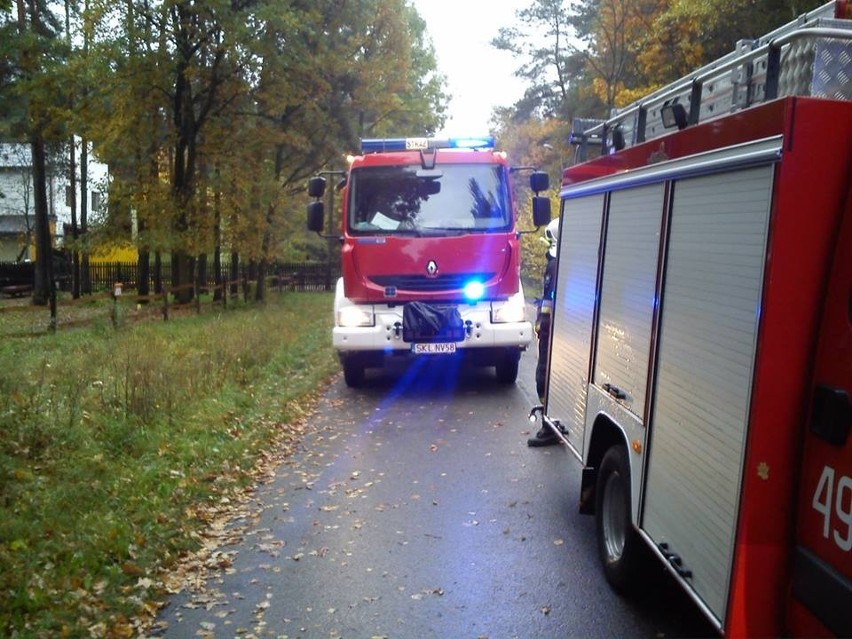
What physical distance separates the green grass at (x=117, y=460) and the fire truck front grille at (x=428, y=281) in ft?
6.42

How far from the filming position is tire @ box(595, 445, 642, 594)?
14.4ft

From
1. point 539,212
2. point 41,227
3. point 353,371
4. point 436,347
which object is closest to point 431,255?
point 436,347

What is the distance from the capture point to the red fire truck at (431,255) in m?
10.5

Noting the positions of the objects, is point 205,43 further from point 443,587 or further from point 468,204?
point 443,587

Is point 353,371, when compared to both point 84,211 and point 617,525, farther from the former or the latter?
point 84,211

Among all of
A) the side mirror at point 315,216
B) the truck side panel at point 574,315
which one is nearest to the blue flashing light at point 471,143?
the side mirror at point 315,216

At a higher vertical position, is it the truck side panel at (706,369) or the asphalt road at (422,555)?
the truck side panel at (706,369)

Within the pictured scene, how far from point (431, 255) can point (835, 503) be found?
26.6ft

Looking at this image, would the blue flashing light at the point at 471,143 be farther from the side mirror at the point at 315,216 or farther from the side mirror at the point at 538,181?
the side mirror at the point at 315,216

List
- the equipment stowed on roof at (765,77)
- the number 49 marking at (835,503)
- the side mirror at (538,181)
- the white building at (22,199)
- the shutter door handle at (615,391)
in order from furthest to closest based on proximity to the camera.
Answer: the white building at (22,199), the side mirror at (538,181), the shutter door handle at (615,391), the equipment stowed on roof at (765,77), the number 49 marking at (835,503)

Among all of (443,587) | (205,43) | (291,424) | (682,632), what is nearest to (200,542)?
(443,587)

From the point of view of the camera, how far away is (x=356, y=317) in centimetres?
1057

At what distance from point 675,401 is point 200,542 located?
A: 3.53 meters

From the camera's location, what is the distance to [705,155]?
11.1 ft
